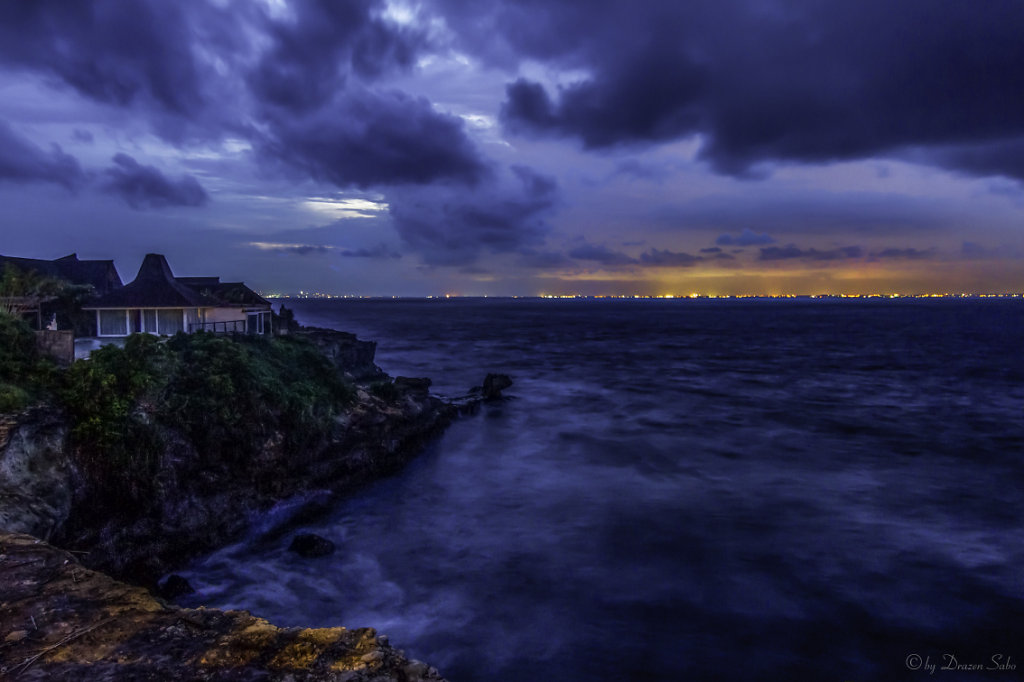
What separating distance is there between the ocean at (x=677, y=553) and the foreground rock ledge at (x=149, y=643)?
22.5 ft

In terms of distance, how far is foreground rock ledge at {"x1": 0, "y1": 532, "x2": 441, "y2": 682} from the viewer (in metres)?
7.05

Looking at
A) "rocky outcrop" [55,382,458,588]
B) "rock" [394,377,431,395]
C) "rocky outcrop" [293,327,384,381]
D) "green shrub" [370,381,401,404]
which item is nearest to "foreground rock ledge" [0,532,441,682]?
"rocky outcrop" [55,382,458,588]

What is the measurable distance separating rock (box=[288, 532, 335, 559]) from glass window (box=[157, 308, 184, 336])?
21.0 metres

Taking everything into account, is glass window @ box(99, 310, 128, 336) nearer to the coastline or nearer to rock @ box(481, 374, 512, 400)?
the coastline

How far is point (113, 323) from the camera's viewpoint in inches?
1284

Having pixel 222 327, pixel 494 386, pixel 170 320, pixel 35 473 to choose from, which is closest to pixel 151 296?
pixel 170 320

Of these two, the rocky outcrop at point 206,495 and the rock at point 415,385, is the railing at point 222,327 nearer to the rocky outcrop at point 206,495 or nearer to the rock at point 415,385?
the rock at point 415,385

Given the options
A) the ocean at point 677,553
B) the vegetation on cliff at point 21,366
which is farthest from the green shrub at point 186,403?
the ocean at point 677,553

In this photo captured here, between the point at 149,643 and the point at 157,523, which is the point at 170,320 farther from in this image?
the point at 149,643

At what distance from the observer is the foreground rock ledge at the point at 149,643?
23.1 ft

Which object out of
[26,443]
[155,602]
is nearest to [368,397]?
[26,443]

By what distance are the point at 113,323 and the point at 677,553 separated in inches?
1311

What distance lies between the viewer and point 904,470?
2723 cm

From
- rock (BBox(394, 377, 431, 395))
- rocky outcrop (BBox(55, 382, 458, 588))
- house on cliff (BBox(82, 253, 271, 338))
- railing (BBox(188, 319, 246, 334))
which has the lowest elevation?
rocky outcrop (BBox(55, 382, 458, 588))
